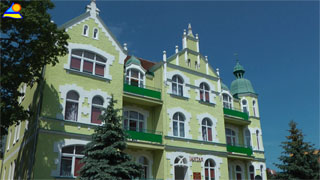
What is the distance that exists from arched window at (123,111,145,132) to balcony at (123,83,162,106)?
99 centimetres

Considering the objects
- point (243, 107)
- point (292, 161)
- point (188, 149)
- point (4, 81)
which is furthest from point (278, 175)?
point (4, 81)

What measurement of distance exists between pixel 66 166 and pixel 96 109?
13.7 ft

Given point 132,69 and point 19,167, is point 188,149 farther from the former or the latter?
point 19,167

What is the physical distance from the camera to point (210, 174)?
2486 centimetres

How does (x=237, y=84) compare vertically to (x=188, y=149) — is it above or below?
above

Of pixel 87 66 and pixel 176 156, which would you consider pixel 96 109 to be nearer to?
pixel 87 66

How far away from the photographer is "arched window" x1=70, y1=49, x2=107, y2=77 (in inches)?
808

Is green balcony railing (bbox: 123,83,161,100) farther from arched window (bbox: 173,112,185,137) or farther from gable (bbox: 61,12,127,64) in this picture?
arched window (bbox: 173,112,185,137)

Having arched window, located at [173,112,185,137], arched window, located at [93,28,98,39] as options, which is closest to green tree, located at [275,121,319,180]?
arched window, located at [173,112,185,137]

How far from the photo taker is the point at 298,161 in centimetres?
2397

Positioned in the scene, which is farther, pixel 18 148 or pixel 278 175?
pixel 278 175

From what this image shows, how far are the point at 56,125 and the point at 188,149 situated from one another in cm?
1046

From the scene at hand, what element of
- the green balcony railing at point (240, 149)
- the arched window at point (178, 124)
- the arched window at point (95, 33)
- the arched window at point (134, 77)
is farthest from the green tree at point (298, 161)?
the arched window at point (95, 33)

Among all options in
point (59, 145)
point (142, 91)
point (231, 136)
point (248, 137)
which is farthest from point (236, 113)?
point (59, 145)
